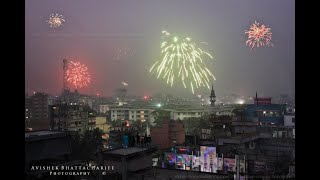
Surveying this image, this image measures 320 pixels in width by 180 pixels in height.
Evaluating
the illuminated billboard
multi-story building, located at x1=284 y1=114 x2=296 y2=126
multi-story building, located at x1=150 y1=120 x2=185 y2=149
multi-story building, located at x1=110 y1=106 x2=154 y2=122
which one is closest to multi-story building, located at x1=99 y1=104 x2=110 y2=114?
multi-story building, located at x1=110 y1=106 x2=154 y2=122

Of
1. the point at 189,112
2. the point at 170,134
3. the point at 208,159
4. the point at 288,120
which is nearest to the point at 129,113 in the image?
the point at 189,112

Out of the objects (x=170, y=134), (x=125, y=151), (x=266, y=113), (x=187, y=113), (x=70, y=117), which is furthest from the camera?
(x=187, y=113)

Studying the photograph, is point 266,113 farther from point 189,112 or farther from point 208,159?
point 189,112

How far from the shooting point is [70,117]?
41.3m

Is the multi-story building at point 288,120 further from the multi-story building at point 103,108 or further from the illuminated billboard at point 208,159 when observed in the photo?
the multi-story building at point 103,108

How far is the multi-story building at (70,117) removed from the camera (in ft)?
130

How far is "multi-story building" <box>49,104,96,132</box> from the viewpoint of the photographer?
39.6 metres

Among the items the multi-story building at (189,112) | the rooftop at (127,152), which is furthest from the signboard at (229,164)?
the multi-story building at (189,112)

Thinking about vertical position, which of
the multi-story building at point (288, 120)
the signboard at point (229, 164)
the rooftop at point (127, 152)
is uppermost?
the rooftop at point (127, 152)

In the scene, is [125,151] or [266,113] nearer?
[125,151]

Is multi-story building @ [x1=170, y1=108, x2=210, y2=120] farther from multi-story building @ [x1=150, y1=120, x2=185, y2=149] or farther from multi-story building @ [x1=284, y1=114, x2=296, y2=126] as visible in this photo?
multi-story building @ [x1=150, y1=120, x2=185, y2=149]
